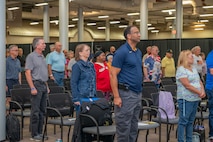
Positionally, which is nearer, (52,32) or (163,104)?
(163,104)

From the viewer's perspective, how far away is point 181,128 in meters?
5.31

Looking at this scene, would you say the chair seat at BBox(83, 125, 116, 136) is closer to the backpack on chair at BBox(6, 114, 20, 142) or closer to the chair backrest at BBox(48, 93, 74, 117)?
the chair backrest at BBox(48, 93, 74, 117)

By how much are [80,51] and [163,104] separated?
1698 mm

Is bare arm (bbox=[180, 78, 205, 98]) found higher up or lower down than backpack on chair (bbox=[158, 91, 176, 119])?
higher up

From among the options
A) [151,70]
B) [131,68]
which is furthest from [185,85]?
[151,70]

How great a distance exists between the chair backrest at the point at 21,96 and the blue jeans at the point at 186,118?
9.31 ft

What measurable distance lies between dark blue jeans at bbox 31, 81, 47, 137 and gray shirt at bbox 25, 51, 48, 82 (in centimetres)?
10

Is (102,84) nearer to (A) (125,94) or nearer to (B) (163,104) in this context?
(B) (163,104)

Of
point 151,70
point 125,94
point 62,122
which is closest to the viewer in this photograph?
point 125,94

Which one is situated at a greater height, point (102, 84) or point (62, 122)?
point (102, 84)

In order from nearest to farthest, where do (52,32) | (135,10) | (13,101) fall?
1. (13,101)
2. (135,10)
3. (52,32)

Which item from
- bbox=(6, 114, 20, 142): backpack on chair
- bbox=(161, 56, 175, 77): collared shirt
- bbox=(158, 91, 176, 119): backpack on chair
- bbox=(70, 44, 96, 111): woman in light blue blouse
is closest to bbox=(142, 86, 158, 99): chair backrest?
bbox=(158, 91, 176, 119): backpack on chair

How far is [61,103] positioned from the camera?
19.8ft

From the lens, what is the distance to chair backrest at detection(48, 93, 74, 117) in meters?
5.92
